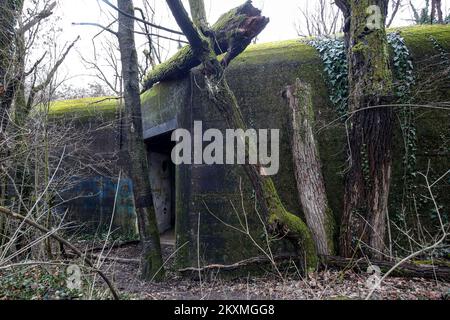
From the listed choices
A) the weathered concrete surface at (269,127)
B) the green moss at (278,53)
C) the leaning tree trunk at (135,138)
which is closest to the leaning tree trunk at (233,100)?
the weathered concrete surface at (269,127)

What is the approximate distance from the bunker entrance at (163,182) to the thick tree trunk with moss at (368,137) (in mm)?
4353

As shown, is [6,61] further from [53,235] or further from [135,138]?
[53,235]

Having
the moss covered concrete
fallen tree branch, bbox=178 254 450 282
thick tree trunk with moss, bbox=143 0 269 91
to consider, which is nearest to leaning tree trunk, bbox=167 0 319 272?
thick tree trunk with moss, bbox=143 0 269 91

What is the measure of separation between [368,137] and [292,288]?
1.84 metres

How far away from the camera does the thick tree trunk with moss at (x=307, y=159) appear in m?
4.00

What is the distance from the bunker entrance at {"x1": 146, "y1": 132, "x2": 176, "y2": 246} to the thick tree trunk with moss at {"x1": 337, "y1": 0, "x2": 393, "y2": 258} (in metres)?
4.35

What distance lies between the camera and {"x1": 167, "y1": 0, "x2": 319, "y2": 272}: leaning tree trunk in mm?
3633

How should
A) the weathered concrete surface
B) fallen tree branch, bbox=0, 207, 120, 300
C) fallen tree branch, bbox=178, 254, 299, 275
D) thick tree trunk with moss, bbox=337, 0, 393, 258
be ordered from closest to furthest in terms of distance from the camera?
fallen tree branch, bbox=0, 207, 120, 300
thick tree trunk with moss, bbox=337, 0, 393, 258
fallen tree branch, bbox=178, 254, 299, 275
the weathered concrete surface

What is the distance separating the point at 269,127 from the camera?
483 cm

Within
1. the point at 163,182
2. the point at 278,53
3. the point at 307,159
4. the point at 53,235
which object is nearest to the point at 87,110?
the point at 163,182

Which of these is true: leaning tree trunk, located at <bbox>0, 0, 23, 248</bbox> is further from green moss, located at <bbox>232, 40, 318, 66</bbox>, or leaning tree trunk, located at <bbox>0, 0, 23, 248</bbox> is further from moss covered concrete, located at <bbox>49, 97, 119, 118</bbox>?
green moss, located at <bbox>232, 40, 318, 66</bbox>

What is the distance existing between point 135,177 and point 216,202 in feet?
4.11
